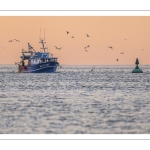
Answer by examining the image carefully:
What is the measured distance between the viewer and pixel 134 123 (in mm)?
28828

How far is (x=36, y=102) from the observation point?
135ft

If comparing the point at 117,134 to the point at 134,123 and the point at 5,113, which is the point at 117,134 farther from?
the point at 5,113

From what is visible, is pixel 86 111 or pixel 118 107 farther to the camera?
pixel 118 107

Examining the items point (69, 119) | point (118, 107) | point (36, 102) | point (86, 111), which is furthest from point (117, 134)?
point (36, 102)
